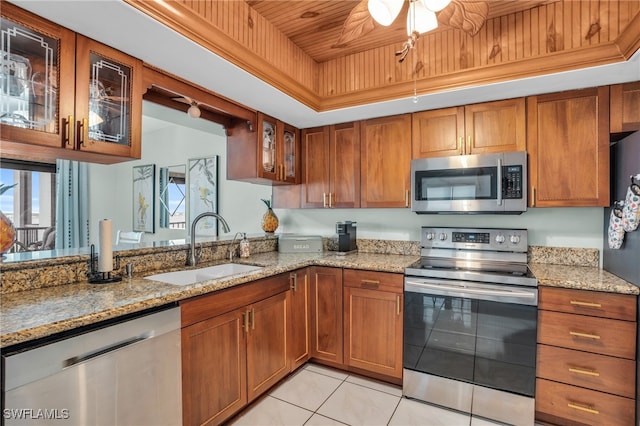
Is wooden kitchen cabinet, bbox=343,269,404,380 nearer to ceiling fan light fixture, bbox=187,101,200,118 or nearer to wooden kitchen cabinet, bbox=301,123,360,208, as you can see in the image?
wooden kitchen cabinet, bbox=301,123,360,208

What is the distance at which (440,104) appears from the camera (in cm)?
234

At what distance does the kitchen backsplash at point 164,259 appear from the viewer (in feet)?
4.79

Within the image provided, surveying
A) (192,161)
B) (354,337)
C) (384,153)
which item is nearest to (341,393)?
(354,337)

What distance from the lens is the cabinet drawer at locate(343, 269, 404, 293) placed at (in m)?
2.21

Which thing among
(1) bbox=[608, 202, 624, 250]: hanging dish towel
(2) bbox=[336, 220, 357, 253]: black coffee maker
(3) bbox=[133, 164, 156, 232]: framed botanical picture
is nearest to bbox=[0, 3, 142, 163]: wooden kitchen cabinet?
(2) bbox=[336, 220, 357, 253]: black coffee maker

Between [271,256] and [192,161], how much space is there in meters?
2.12

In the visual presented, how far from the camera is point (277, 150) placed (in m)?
2.80

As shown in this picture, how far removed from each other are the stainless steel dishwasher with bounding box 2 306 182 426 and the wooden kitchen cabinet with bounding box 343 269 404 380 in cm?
127

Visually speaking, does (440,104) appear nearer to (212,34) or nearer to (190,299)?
(212,34)

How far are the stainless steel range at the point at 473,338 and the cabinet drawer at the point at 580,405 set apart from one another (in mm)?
83

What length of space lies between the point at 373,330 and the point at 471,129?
1.65 m

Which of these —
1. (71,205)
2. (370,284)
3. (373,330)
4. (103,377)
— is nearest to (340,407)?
(373,330)

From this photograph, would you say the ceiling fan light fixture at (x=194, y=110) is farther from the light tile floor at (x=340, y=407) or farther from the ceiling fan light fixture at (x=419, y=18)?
the light tile floor at (x=340, y=407)

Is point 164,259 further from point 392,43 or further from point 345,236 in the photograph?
point 392,43
